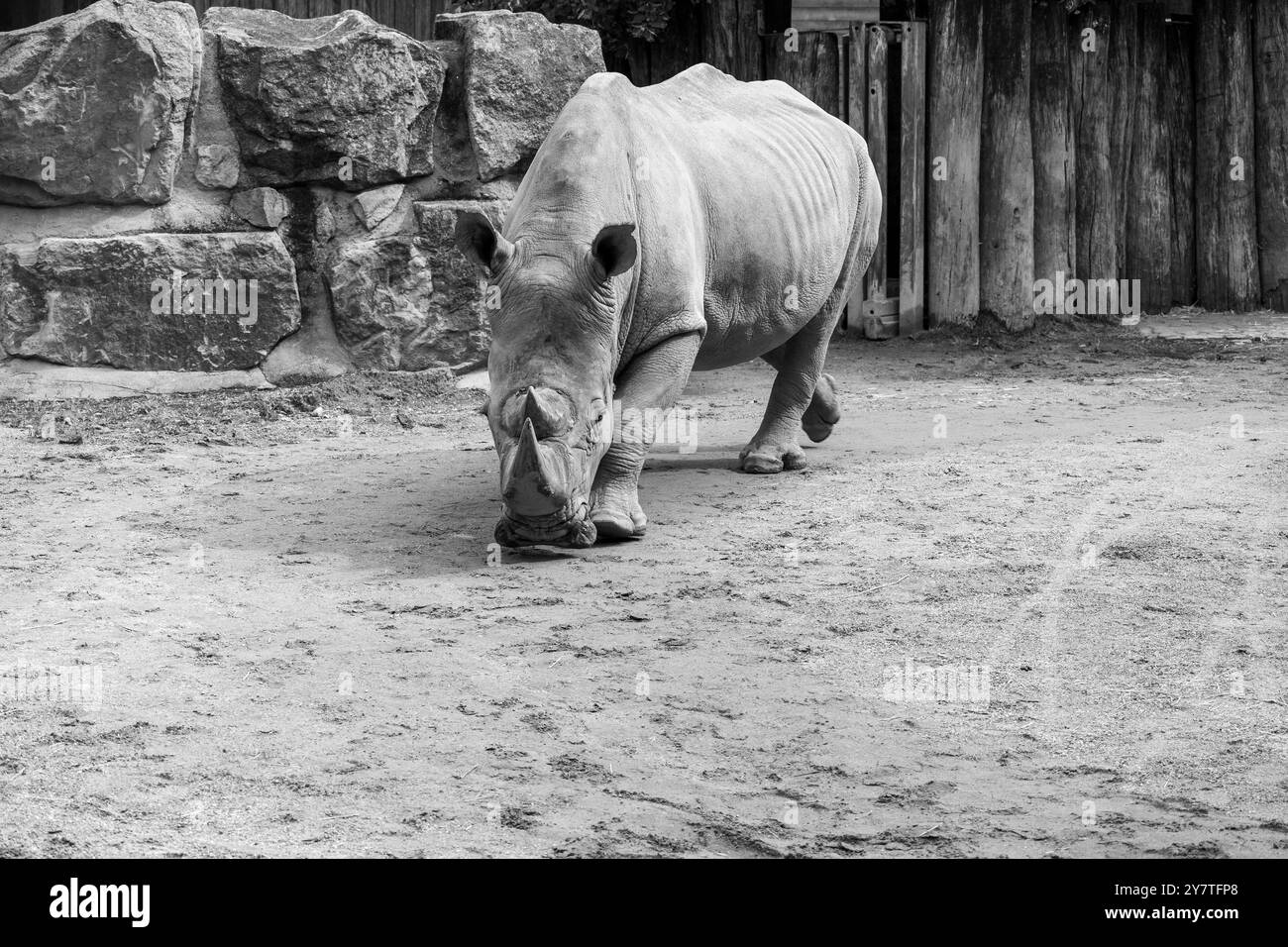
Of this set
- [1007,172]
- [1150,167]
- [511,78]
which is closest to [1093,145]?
[1150,167]

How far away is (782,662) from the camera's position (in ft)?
14.3

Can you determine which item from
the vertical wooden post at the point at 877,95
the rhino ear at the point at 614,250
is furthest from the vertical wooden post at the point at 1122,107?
the rhino ear at the point at 614,250

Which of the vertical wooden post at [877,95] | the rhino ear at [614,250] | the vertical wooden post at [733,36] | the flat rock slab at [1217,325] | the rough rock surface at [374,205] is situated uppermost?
the vertical wooden post at [733,36]

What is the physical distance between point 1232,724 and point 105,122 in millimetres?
6074

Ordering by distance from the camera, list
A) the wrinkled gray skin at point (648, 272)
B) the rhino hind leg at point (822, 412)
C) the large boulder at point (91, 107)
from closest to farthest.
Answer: the wrinkled gray skin at point (648, 272) → the rhino hind leg at point (822, 412) → the large boulder at point (91, 107)

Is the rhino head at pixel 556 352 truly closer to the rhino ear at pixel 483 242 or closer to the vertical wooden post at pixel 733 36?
the rhino ear at pixel 483 242

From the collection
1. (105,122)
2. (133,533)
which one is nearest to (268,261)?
(105,122)

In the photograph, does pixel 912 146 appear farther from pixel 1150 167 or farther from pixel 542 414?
pixel 542 414

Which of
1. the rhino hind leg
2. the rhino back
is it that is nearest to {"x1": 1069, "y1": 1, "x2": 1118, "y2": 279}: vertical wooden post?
the rhino back

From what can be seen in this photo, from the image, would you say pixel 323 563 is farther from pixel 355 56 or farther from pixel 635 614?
pixel 355 56

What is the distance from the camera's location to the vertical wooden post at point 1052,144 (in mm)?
10305

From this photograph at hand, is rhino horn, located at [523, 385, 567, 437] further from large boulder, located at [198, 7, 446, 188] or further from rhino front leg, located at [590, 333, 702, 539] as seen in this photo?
large boulder, located at [198, 7, 446, 188]

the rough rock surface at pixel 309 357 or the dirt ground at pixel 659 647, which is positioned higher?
the rough rock surface at pixel 309 357

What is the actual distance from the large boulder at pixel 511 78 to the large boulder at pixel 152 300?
129 cm
